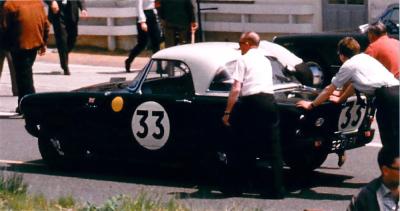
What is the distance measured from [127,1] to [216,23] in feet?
6.53

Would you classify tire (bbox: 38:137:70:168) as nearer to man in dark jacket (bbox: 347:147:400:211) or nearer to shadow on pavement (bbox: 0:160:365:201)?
shadow on pavement (bbox: 0:160:365:201)

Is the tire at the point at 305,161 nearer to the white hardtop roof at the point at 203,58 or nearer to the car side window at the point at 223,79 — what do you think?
the car side window at the point at 223,79

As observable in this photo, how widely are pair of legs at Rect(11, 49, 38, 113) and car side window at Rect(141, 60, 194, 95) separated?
4.10 m

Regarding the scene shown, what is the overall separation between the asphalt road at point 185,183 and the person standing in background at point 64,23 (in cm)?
712

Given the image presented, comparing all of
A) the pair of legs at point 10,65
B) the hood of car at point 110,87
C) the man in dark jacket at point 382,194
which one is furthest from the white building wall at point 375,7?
the man in dark jacket at point 382,194

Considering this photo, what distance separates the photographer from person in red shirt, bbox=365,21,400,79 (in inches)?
443

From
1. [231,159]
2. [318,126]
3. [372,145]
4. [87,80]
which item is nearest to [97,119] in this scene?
[231,159]

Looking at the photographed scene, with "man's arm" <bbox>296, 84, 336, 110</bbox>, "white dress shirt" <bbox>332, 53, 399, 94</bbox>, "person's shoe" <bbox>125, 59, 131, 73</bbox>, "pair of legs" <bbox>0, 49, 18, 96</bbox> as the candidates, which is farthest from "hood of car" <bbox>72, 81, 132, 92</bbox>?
"person's shoe" <bbox>125, 59, 131, 73</bbox>

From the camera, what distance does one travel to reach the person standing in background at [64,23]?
67.4ft

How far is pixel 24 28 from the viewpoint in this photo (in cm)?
1530

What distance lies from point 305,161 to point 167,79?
5.42ft

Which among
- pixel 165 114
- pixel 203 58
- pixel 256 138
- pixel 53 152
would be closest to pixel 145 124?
pixel 165 114

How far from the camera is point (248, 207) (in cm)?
1000

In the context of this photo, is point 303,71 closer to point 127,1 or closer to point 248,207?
point 248,207
